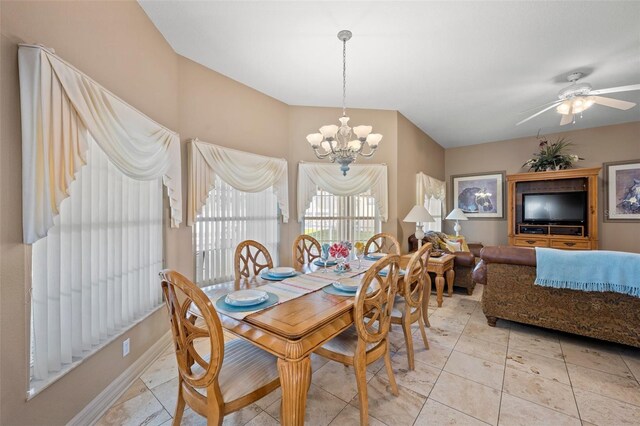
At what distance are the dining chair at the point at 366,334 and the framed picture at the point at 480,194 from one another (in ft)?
16.8

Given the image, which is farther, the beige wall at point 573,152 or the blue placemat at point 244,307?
the beige wall at point 573,152

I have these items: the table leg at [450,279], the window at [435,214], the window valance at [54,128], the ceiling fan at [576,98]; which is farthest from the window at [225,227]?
the window at [435,214]

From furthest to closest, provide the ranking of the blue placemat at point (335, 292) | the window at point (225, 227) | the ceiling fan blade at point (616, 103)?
the window at point (225, 227)
the ceiling fan blade at point (616, 103)
the blue placemat at point (335, 292)

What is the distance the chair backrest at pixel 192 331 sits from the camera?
1.08 m

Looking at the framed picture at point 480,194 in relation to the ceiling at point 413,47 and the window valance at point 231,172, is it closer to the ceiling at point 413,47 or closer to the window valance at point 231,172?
the ceiling at point 413,47

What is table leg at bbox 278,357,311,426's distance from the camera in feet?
3.94

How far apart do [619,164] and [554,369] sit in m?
4.76

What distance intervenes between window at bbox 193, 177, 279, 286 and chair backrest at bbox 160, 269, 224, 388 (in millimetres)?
1656

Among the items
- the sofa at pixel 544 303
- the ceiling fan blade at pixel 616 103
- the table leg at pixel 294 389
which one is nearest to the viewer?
the table leg at pixel 294 389

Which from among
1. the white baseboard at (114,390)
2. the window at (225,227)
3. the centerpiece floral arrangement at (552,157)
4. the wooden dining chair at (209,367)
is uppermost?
the centerpiece floral arrangement at (552,157)

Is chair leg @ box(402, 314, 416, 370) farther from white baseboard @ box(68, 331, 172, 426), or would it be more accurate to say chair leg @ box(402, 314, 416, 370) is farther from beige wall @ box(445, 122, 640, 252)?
beige wall @ box(445, 122, 640, 252)

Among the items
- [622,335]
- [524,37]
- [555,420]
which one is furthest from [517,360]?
[524,37]

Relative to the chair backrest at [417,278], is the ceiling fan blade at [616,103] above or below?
above

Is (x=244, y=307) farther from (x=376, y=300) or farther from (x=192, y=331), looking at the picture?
(x=376, y=300)
